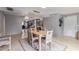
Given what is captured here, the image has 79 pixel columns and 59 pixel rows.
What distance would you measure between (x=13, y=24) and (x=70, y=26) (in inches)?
49.6

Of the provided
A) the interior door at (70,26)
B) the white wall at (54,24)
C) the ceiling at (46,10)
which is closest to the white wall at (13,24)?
the ceiling at (46,10)

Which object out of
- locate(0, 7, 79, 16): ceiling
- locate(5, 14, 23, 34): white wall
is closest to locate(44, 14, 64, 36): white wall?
locate(0, 7, 79, 16): ceiling

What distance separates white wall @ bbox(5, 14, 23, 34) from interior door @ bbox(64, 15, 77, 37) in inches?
38.4

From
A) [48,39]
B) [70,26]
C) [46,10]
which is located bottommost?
[48,39]

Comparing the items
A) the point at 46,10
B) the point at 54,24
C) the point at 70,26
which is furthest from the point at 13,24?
the point at 70,26

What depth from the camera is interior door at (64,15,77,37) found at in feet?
6.53

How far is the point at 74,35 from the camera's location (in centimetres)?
212

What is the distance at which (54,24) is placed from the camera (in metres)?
1.93

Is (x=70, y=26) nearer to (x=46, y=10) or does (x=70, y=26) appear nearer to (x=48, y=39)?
(x=48, y=39)

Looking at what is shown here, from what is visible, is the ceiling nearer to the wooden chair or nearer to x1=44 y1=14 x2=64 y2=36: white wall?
x1=44 y1=14 x2=64 y2=36: white wall

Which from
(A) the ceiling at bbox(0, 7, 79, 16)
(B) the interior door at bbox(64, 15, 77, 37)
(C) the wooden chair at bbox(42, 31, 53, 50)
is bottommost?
(C) the wooden chair at bbox(42, 31, 53, 50)
